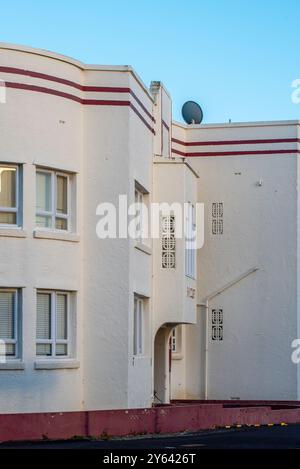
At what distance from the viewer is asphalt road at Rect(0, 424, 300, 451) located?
21.9 meters

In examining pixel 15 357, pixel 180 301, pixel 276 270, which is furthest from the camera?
pixel 276 270

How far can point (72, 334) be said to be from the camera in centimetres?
2617

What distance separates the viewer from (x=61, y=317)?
2616 cm

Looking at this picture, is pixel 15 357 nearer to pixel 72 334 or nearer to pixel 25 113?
pixel 72 334

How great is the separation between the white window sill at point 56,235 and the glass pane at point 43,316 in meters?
1.27

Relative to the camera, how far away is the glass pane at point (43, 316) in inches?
1008

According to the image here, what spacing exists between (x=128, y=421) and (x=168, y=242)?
Answer: 261 inches

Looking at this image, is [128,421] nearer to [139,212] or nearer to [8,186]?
[8,186]

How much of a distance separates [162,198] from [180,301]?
2701 mm

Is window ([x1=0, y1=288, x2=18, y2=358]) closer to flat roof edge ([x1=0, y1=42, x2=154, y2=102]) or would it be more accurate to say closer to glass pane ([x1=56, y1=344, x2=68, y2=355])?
glass pane ([x1=56, y1=344, x2=68, y2=355])

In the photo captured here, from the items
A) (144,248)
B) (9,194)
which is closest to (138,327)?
(144,248)

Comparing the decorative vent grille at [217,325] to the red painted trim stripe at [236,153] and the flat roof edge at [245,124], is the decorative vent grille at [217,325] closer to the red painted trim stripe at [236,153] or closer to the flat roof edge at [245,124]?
the red painted trim stripe at [236,153]

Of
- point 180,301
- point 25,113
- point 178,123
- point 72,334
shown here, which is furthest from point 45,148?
point 178,123

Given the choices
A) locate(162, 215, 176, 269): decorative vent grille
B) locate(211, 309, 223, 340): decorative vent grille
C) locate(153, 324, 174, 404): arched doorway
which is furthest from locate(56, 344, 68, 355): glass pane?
locate(211, 309, 223, 340): decorative vent grille
